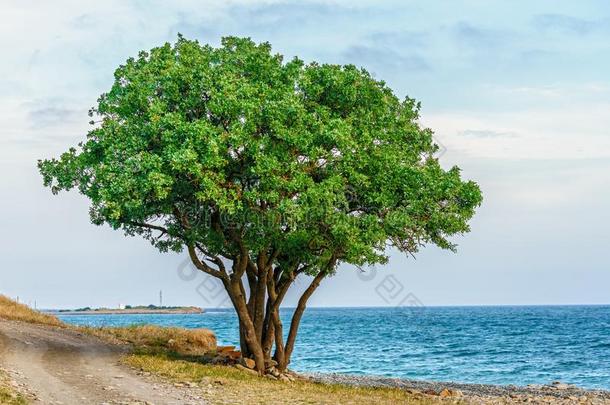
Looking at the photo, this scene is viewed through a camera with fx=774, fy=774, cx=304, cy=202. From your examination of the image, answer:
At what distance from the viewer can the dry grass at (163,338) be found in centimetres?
4447

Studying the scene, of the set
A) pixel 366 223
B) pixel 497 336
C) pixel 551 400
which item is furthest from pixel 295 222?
pixel 497 336

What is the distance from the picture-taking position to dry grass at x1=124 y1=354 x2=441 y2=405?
86.2ft

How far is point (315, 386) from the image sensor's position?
105 feet

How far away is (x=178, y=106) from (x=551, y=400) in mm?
22265

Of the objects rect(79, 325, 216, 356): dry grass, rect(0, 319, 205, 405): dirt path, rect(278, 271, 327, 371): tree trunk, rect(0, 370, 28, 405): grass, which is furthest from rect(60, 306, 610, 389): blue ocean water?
rect(0, 370, 28, 405): grass

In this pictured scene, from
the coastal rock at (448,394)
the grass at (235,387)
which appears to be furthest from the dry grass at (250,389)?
the coastal rock at (448,394)

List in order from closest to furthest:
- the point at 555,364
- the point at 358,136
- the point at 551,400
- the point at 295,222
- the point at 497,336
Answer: the point at 295,222, the point at 358,136, the point at 551,400, the point at 555,364, the point at 497,336

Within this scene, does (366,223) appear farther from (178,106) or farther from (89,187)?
(89,187)

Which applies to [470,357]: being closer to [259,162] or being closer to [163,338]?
[163,338]

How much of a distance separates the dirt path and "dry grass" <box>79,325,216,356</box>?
9.55ft

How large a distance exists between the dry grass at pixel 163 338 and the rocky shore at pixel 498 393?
735 cm

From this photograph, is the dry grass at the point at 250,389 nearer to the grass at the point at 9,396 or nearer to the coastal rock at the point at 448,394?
the coastal rock at the point at 448,394

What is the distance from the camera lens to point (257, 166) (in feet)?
96.8

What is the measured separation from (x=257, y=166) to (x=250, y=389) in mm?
8283
